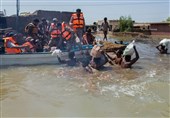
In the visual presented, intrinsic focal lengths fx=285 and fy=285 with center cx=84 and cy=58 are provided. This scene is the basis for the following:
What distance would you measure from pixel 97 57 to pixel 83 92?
2304mm

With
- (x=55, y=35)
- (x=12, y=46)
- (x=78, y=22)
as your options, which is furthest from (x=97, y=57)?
(x=12, y=46)

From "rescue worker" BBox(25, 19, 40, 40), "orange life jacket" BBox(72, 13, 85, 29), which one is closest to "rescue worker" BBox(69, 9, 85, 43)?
"orange life jacket" BBox(72, 13, 85, 29)

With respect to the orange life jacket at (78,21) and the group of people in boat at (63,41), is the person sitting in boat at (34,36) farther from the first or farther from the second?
the orange life jacket at (78,21)

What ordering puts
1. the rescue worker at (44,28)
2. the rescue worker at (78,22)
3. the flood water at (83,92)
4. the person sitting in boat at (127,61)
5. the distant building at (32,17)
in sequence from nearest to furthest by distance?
the flood water at (83,92) < the person sitting in boat at (127,61) < the rescue worker at (78,22) < the rescue worker at (44,28) < the distant building at (32,17)

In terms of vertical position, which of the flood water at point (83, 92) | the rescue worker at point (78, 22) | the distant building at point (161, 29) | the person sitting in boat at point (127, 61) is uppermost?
the rescue worker at point (78, 22)

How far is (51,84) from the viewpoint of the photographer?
A: 7.85 metres

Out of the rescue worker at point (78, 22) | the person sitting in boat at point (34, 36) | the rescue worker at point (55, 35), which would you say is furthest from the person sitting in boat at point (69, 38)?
the person sitting in boat at point (34, 36)

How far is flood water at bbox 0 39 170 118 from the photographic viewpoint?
18.7 feet

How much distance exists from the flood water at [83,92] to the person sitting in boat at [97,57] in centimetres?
25

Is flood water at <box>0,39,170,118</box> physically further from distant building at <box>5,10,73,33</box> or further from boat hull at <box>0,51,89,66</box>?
distant building at <box>5,10,73,33</box>

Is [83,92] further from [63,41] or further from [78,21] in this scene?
[78,21]

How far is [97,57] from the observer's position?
30.0ft

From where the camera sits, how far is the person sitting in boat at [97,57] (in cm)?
903

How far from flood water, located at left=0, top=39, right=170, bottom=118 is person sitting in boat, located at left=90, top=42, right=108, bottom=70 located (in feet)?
0.83
